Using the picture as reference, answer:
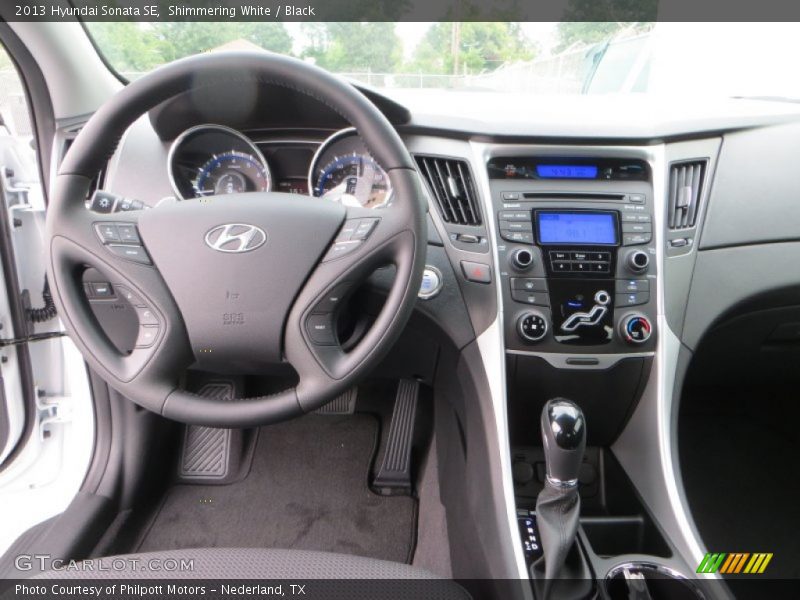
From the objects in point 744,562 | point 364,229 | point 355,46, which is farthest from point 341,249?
point 744,562

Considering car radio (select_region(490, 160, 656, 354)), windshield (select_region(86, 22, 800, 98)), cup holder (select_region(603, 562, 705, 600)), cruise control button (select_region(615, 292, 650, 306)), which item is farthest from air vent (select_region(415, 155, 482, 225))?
cup holder (select_region(603, 562, 705, 600))

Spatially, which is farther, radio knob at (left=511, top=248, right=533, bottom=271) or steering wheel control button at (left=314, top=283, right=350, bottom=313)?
radio knob at (left=511, top=248, right=533, bottom=271)

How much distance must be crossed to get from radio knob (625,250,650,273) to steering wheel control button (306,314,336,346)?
0.74m

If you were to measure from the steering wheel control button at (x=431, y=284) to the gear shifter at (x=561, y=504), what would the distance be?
0.36m

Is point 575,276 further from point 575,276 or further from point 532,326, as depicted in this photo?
point 532,326

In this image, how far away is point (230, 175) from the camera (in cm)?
130

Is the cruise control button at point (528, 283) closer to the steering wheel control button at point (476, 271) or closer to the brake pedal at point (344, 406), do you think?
the steering wheel control button at point (476, 271)

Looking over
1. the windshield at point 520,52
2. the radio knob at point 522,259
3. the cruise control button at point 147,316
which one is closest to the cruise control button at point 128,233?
the cruise control button at point 147,316

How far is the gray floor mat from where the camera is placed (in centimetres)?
156

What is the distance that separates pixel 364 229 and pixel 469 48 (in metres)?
0.80

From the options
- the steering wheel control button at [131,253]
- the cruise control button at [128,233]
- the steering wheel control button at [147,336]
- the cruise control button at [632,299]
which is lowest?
the cruise control button at [632,299]

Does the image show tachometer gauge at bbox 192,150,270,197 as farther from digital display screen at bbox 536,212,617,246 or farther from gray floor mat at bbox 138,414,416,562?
gray floor mat at bbox 138,414,416,562

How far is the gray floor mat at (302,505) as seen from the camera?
5.13 feet


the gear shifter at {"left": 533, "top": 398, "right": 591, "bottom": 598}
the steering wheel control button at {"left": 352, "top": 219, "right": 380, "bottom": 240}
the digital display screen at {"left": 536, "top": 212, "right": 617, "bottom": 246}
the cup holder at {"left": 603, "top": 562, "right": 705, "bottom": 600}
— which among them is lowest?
the cup holder at {"left": 603, "top": 562, "right": 705, "bottom": 600}
